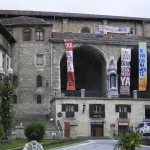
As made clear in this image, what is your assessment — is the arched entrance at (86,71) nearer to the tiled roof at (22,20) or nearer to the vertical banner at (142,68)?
the vertical banner at (142,68)

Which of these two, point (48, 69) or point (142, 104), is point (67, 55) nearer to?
point (48, 69)

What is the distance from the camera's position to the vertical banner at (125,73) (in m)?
57.1

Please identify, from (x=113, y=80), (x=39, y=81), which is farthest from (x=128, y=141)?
(x=113, y=80)

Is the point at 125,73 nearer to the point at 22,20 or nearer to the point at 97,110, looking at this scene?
the point at 97,110

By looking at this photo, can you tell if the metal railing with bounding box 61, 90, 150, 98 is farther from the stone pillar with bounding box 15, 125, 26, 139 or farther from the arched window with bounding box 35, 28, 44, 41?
the stone pillar with bounding box 15, 125, 26, 139

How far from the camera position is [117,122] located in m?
54.6

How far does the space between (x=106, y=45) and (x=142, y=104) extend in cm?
921

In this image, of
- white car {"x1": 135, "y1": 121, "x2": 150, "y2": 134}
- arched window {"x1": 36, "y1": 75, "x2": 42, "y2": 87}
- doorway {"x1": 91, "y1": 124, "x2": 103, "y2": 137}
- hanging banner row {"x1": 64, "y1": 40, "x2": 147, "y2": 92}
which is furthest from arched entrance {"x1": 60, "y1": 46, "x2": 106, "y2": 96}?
white car {"x1": 135, "y1": 121, "x2": 150, "y2": 134}

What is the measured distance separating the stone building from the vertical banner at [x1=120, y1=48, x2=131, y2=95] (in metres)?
0.79

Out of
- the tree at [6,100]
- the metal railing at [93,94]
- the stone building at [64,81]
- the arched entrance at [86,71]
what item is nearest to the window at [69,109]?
the stone building at [64,81]

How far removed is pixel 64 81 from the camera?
64.9 meters

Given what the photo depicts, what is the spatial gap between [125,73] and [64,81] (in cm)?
1062

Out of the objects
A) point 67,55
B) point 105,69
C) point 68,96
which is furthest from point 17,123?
point 105,69

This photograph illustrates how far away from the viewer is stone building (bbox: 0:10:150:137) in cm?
5372
